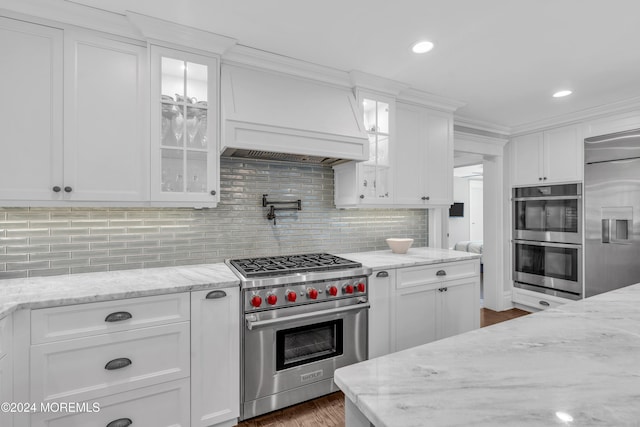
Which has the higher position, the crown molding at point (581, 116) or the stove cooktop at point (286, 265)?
the crown molding at point (581, 116)

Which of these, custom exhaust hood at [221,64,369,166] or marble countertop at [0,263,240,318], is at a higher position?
custom exhaust hood at [221,64,369,166]

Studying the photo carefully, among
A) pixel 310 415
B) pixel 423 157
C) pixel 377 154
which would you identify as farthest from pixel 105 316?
pixel 423 157

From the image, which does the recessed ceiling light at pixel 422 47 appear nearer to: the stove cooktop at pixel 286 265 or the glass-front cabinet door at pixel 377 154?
the glass-front cabinet door at pixel 377 154

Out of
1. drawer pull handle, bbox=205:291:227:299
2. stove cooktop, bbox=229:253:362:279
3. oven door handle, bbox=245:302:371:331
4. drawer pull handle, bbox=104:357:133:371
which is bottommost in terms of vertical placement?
drawer pull handle, bbox=104:357:133:371

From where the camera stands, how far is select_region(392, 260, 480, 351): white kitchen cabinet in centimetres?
262

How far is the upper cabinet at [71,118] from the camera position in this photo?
1.78 m

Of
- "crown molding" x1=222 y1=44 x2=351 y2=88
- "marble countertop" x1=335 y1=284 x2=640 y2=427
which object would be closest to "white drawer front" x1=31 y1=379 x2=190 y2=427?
"marble countertop" x1=335 y1=284 x2=640 y2=427

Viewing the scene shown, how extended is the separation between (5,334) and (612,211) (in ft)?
16.3

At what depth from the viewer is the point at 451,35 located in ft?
7.02

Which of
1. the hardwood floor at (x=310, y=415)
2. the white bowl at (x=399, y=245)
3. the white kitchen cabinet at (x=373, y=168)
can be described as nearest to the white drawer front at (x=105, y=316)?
the hardwood floor at (x=310, y=415)

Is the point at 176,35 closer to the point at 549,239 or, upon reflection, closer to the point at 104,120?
the point at 104,120

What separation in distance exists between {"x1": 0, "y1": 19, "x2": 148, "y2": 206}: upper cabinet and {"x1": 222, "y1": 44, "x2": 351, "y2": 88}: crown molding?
0.62m

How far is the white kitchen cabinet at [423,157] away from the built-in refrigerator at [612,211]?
1.69m

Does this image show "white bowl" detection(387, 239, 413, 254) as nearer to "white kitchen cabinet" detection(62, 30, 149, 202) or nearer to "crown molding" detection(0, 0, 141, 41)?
"white kitchen cabinet" detection(62, 30, 149, 202)
